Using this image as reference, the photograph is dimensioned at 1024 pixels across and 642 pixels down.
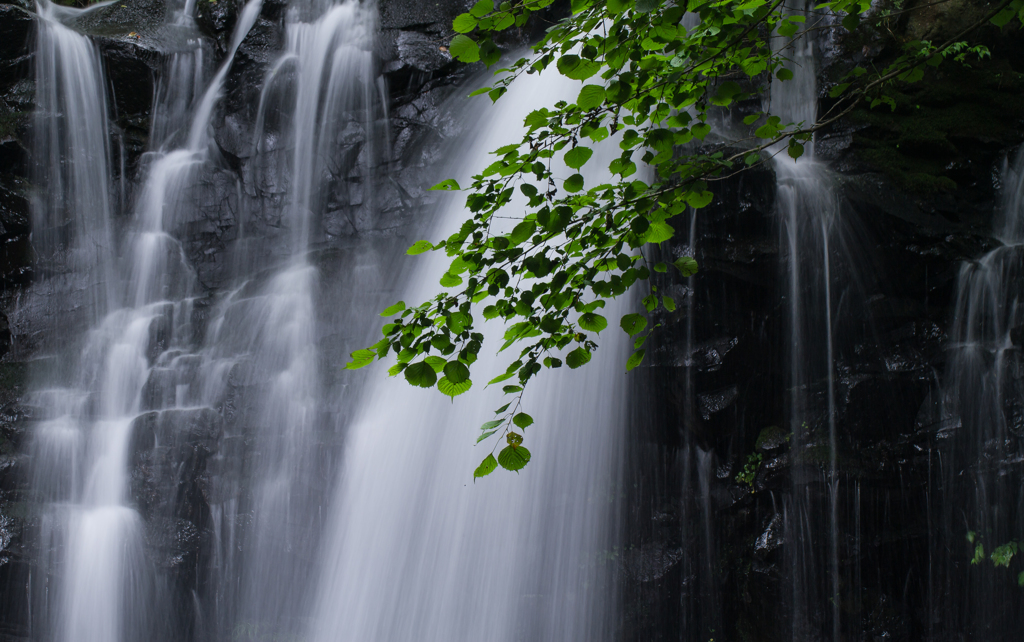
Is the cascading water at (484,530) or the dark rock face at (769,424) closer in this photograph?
the dark rock face at (769,424)

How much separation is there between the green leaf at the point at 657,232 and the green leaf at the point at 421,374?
1090 mm

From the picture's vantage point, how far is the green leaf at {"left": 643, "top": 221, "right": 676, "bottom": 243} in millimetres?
2694

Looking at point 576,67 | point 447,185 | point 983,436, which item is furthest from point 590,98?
point 983,436

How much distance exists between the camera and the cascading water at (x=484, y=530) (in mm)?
6469

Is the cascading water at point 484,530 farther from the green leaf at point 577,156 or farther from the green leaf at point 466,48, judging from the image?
the green leaf at point 466,48

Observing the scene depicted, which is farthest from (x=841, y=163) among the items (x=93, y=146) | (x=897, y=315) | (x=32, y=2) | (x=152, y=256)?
(x=32, y=2)

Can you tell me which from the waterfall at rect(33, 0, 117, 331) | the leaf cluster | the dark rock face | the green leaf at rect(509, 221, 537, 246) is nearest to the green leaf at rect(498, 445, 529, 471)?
the leaf cluster

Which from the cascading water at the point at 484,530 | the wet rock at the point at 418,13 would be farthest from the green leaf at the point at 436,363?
the wet rock at the point at 418,13

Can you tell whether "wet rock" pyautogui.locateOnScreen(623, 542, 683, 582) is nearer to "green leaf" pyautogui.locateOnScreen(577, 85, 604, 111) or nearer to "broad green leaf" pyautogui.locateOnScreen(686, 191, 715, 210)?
"broad green leaf" pyautogui.locateOnScreen(686, 191, 715, 210)

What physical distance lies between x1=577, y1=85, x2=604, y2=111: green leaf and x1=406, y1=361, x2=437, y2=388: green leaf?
4.08 ft

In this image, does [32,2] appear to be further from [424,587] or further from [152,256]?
[424,587]

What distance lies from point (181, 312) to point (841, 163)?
850 cm

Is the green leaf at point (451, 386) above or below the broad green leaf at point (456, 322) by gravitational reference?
below

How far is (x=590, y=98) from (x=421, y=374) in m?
1.31
